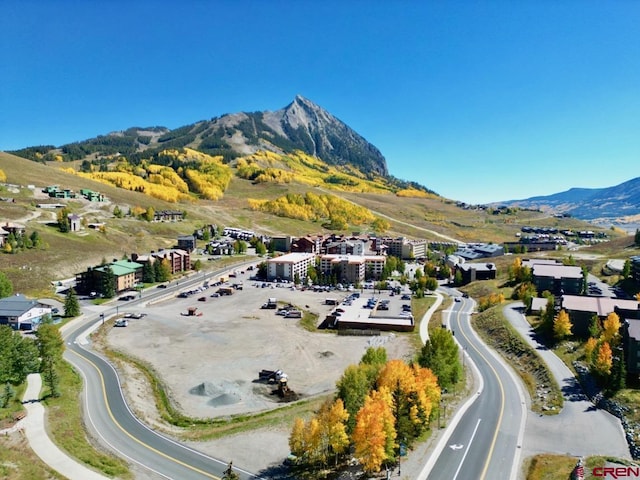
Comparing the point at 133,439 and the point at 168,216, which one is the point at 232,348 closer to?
the point at 133,439

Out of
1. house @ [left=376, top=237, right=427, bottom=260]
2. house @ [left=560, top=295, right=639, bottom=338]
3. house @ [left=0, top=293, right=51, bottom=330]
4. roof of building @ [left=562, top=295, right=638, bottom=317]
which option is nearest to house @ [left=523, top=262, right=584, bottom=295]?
roof of building @ [left=562, top=295, right=638, bottom=317]

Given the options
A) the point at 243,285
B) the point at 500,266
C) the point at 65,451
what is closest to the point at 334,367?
the point at 65,451

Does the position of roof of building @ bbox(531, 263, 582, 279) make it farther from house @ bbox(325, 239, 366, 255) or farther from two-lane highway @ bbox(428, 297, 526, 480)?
house @ bbox(325, 239, 366, 255)

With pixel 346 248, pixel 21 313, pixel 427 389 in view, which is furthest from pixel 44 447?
pixel 346 248

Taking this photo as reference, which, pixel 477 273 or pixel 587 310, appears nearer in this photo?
pixel 587 310

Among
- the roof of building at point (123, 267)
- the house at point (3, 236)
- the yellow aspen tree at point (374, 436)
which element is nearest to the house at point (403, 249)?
the roof of building at point (123, 267)

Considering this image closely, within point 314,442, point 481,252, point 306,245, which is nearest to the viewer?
point 314,442

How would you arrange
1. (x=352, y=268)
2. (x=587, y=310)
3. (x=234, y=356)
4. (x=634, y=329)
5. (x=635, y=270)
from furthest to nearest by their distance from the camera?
(x=352, y=268)
(x=635, y=270)
(x=587, y=310)
(x=234, y=356)
(x=634, y=329)
